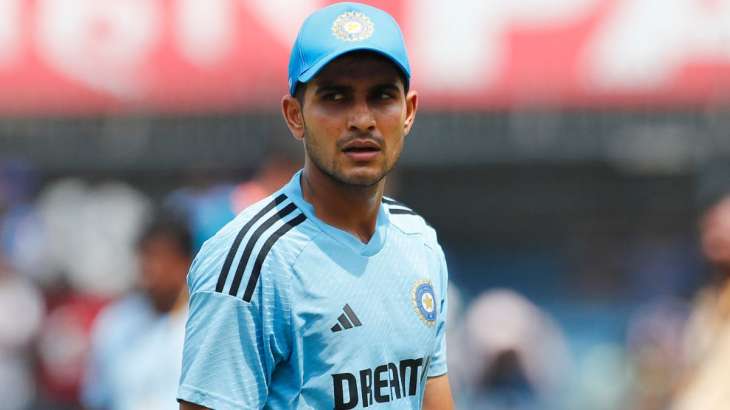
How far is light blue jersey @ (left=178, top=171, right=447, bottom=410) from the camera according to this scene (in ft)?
10.2

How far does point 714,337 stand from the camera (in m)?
5.48

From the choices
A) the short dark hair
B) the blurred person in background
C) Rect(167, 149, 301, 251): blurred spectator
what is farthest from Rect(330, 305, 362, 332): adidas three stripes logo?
the short dark hair

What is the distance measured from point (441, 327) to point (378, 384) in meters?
0.39

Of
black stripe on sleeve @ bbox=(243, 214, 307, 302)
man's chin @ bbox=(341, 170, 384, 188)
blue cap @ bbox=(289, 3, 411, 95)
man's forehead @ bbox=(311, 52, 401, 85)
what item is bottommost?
black stripe on sleeve @ bbox=(243, 214, 307, 302)

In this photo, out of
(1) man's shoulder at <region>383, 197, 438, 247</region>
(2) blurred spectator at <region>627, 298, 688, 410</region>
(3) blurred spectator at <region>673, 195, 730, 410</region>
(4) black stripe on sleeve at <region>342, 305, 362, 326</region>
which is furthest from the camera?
(2) blurred spectator at <region>627, 298, 688, 410</region>

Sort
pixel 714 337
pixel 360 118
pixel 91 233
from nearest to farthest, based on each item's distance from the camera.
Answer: pixel 360 118, pixel 714 337, pixel 91 233

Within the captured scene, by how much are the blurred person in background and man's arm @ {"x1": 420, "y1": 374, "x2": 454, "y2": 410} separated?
2.14 meters

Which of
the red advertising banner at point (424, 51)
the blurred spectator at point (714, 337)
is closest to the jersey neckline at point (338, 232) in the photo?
the blurred spectator at point (714, 337)

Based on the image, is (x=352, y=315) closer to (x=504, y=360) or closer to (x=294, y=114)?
(x=294, y=114)

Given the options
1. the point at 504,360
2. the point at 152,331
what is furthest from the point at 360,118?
the point at 504,360

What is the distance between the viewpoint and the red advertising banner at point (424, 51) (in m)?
11.3

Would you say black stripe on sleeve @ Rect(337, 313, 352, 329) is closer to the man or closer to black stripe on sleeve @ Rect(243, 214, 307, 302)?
the man

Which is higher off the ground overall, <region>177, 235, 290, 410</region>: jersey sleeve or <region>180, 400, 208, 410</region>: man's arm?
<region>177, 235, 290, 410</region>: jersey sleeve

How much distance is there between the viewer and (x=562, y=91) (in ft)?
38.0
